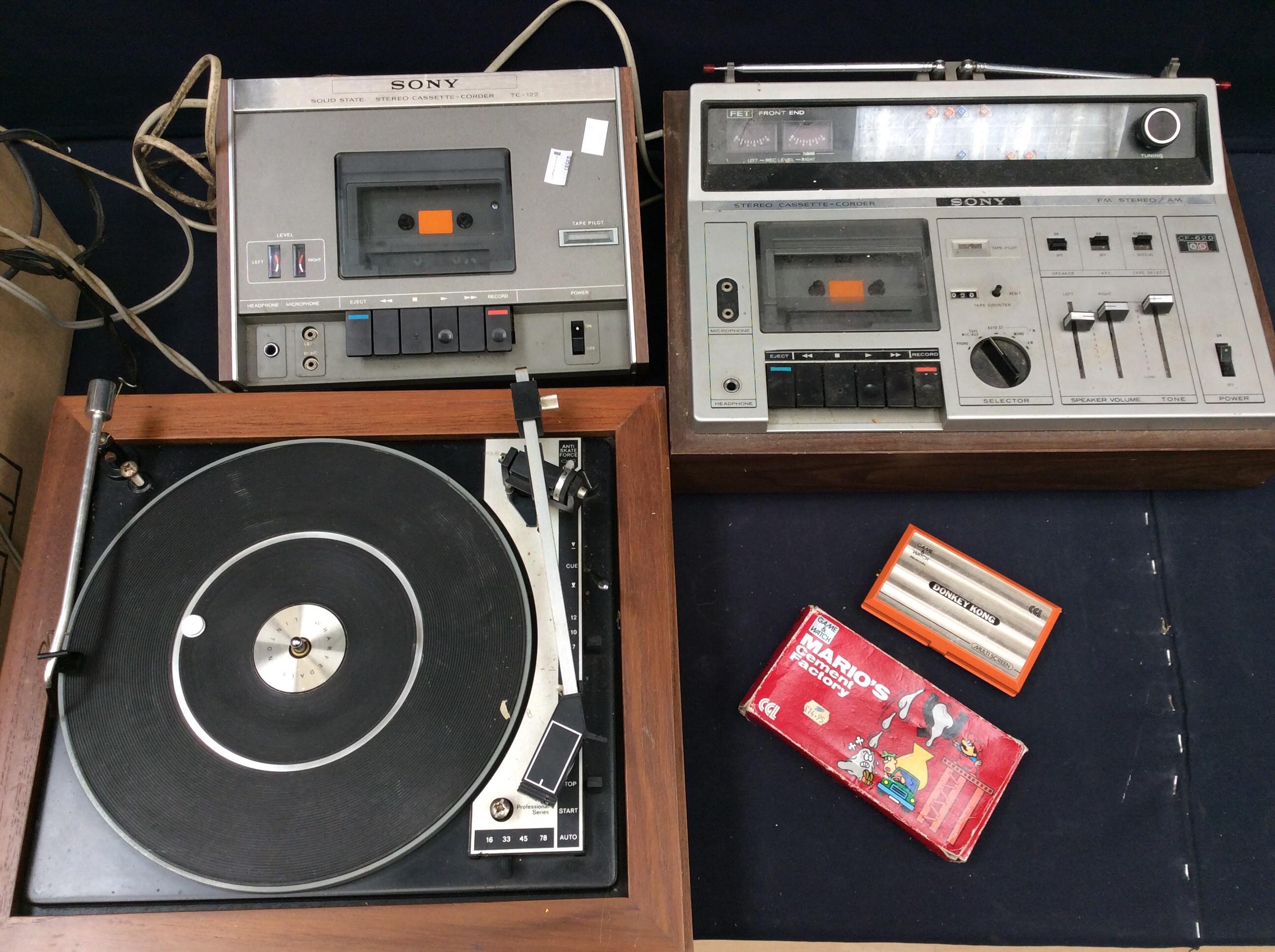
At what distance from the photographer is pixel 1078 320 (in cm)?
99

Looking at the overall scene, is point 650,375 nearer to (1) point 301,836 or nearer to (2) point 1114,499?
(2) point 1114,499

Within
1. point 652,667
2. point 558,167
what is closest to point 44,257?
point 558,167

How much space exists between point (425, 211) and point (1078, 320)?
777 millimetres

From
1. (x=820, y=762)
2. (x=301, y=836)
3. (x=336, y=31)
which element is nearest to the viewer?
(x=301, y=836)

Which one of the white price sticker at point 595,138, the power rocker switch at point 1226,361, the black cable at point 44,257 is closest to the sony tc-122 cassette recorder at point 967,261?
the power rocker switch at point 1226,361

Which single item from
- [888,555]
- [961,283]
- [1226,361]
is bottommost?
[888,555]

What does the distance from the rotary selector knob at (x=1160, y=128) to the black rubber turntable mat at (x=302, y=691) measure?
0.90 metres

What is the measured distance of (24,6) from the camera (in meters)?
1.18

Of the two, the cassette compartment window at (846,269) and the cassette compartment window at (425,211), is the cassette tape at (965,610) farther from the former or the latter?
the cassette compartment window at (425,211)

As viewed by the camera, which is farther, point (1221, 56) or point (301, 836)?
point (1221, 56)

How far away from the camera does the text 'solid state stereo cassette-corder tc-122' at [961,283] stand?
3.26 ft

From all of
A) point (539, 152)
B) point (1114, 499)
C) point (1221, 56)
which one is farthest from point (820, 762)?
point (1221, 56)

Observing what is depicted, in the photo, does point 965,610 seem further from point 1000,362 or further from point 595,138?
point 595,138

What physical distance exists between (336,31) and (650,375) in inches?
25.5
